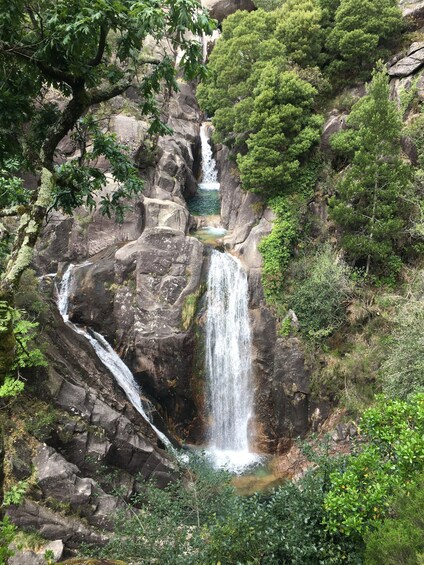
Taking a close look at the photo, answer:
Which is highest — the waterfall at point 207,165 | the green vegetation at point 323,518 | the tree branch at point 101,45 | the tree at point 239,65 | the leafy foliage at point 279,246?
the tree at point 239,65

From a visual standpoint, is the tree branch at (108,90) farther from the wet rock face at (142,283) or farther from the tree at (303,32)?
the tree at (303,32)

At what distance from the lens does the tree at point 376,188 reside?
13898 mm

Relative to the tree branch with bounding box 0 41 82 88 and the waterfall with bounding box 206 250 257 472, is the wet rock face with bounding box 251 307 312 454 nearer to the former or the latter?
the waterfall with bounding box 206 250 257 472

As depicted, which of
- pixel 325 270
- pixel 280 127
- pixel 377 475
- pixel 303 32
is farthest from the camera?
pixel 303 32

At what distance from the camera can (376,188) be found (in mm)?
14242

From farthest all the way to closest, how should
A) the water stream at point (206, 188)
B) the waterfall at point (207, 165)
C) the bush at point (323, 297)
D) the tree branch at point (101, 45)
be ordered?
the waterfall at point (207, 165) < the water stream at point (206, 188) < the bush at point (323, 297) < the tree branch at point (101, 45)

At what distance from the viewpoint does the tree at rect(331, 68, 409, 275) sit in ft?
45.6

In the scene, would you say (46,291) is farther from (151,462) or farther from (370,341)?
(370,341)

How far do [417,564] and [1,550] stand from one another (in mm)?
3892

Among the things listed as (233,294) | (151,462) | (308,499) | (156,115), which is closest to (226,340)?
(233,294)

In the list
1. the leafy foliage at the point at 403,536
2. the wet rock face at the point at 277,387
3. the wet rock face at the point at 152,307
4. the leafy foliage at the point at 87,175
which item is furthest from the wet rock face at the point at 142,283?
the leafy foliage at the point at 403,536

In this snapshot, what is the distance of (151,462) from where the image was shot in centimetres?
1284

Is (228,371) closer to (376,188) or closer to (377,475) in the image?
(376,188)

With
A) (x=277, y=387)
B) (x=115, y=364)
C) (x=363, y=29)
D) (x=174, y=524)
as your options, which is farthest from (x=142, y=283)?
(x=363, y=29)
